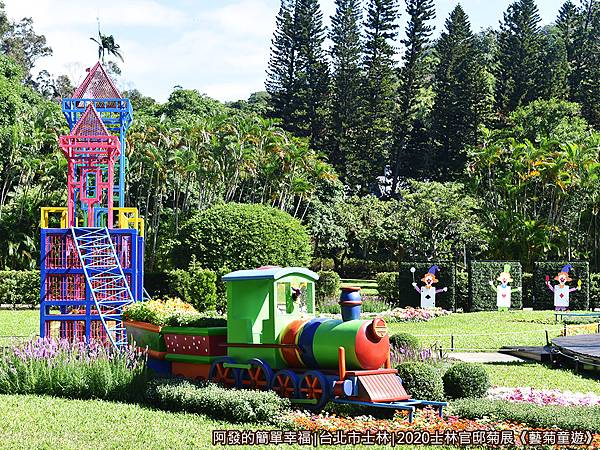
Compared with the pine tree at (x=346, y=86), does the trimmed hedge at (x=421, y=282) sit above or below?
below

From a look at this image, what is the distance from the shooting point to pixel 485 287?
30531 mm

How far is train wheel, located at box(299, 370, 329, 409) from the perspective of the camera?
10.9 meters

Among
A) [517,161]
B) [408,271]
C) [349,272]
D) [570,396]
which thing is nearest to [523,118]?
[517,161]

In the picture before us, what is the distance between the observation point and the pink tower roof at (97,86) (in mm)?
20844

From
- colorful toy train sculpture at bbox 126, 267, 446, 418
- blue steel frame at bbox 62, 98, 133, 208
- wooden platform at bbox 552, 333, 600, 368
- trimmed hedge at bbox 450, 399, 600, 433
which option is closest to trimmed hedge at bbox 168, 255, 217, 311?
blue steel frame at bbox 62, 98, 133, 208

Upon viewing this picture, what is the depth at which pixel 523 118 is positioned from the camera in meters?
48.3

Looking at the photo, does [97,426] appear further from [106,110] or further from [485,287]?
[485,287]

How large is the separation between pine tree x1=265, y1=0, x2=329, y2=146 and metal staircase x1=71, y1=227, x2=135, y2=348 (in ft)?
135

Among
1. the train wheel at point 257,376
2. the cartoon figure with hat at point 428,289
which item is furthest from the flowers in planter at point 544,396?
the cartoon figure with hat at point 428,289

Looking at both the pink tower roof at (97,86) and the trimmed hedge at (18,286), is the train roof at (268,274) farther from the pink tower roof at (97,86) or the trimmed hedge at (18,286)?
the trimmed hedge at (18,286)

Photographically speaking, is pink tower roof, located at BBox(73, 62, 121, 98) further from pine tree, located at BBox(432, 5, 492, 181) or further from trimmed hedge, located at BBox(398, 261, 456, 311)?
pine tree, located at BBox(432, 5, 492, 181)

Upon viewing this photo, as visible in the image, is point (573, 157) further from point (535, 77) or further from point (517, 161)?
point (535, 77)

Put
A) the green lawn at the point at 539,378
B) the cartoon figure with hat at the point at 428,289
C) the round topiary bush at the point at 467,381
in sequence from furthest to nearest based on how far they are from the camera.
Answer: the cartoon figure with hat at the point at 428,289, the green lawn at the point at 539,378, the round topiary bush at the point at 467,381

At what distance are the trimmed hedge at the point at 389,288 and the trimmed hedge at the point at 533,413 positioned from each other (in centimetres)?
1984
